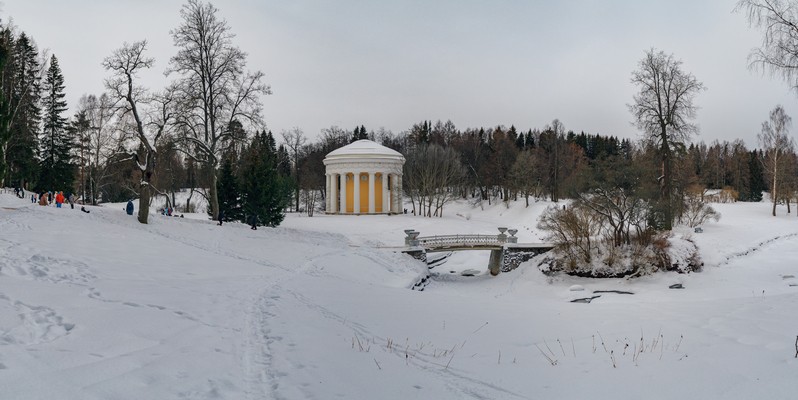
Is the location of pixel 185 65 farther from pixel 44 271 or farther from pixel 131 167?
pixel 131 167

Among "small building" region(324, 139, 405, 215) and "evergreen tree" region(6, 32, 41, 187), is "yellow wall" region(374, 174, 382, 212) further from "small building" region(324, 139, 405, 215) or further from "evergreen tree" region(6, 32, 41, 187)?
"evergreen tree" region(6, 32, 41, 187)

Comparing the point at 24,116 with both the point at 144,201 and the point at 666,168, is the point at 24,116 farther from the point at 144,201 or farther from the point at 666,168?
the point at 666,168

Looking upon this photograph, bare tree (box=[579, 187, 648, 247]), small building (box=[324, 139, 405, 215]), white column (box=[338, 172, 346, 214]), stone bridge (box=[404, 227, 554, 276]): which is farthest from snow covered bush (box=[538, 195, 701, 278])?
white column (box=[338, 172, 346, 214])

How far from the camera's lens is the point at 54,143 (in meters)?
39.1

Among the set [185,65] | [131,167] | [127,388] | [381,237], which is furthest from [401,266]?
[131,167]

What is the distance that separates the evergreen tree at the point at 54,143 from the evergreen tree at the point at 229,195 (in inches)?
624

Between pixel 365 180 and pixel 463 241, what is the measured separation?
23071mm

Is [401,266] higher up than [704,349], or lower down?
lower down

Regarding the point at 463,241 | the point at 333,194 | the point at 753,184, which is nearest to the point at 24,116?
the point at 333,194

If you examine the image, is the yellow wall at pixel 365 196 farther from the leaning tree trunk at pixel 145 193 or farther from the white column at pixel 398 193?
the leaning tree trunk at pixel 145 193

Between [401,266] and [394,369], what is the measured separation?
1949cm

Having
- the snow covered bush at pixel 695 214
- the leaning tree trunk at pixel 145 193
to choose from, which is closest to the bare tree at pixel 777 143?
the snow covered bush at pixel 695 214

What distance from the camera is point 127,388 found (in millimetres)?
4742

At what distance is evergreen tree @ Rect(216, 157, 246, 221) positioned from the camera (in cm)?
3288
